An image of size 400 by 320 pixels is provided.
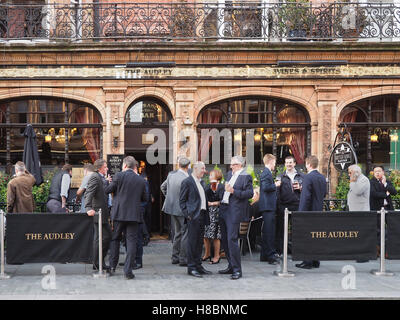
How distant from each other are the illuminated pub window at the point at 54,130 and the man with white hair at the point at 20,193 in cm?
397

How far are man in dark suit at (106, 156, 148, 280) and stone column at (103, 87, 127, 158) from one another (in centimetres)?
539

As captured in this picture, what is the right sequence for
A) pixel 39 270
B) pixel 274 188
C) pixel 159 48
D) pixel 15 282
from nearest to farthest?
1. pixel 15 282
2. pixel 39 270
3. pixel 274 188
4. pixel 159 48

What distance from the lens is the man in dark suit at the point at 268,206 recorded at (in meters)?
10.7

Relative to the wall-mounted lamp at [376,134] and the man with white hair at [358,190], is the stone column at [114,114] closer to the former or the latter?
the man with white hair at [358,190]

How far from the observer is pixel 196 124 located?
1509 cm

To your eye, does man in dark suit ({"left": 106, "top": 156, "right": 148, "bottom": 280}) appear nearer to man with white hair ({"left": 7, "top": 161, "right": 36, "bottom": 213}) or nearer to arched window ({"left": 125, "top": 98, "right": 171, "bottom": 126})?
man with white hair ({"left": 7, "top": 161, "right": 36, "bottom": 213})

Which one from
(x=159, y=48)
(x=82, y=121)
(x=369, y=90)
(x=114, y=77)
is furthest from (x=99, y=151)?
(x=369, y=90)

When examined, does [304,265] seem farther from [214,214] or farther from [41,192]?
[41,192]

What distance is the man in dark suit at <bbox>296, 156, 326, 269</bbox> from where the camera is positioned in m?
10.1

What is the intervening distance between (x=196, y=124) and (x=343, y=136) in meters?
4.03

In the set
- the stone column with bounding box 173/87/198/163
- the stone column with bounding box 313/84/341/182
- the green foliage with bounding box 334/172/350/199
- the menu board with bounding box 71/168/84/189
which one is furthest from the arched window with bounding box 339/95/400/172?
the menu board with bounding box 71/168/84/189

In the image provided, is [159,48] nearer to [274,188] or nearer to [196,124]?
[196,124]

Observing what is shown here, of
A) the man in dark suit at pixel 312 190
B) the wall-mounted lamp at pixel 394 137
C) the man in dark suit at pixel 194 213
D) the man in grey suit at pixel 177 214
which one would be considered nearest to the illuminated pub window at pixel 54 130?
the man in grey suit at pixel 177 214

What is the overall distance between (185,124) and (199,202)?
5636mm
